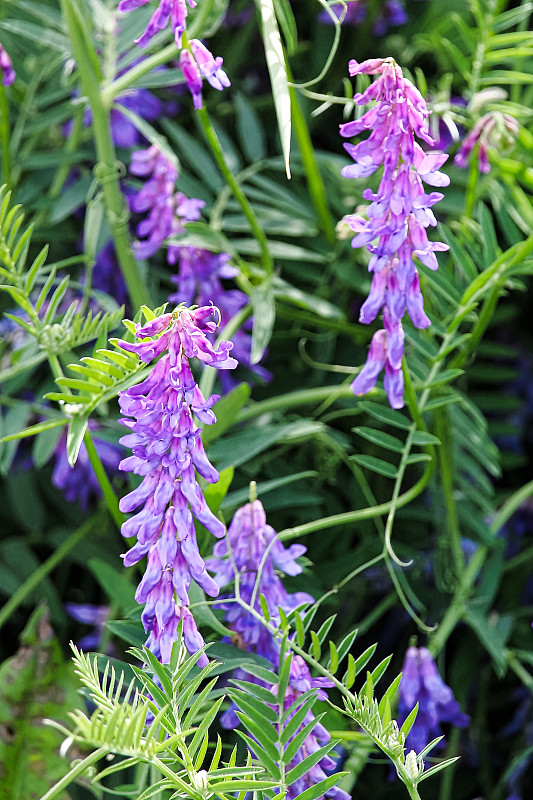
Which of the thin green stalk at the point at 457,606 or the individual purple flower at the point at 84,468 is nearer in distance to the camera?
the thin green stalk at the point at 457,606

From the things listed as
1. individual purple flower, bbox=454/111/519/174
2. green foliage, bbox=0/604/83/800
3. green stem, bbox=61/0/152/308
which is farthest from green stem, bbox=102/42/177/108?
green foliage, bbox=0/604/83/800

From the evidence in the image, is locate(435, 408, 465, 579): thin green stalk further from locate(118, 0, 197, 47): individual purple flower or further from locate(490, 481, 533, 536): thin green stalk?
locate(118, 0, 197, 47): individual purple flower

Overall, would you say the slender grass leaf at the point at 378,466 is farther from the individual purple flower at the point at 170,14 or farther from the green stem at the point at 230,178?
the individual purple flower at the point at 170,14

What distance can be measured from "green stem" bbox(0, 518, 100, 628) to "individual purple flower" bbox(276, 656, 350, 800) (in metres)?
0.40

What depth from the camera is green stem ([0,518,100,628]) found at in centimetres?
97

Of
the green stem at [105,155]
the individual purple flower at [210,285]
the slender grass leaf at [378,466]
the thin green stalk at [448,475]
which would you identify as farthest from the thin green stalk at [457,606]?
the green stem at [105,155]

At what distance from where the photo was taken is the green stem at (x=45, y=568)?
966 millimetres

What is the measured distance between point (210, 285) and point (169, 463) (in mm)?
429

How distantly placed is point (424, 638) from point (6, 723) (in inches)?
17.6

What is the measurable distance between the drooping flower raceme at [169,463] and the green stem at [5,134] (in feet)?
1.42

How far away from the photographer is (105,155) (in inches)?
35.1

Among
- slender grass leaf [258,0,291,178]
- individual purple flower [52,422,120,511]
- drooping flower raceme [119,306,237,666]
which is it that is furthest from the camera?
individual purple flower [52,422,120,511]

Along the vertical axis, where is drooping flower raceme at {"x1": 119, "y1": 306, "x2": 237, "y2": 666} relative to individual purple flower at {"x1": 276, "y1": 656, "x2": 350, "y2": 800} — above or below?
above

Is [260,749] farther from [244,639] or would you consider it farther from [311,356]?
[311,356]
